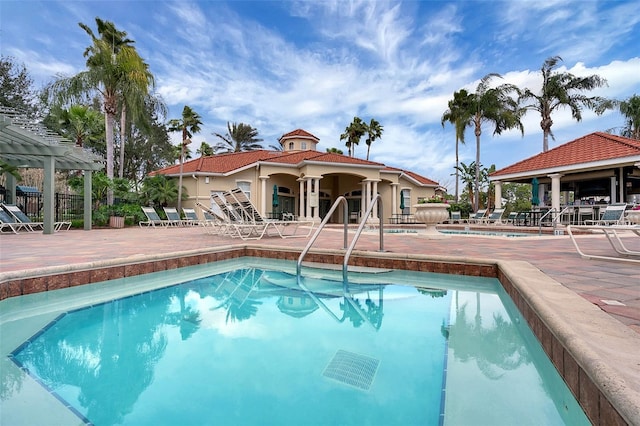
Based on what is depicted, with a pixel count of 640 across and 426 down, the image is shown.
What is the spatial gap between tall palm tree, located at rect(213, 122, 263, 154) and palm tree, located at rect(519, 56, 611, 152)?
89.7 ft

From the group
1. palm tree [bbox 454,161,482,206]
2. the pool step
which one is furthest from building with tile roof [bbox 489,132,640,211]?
palm tree [bbox 454,161,482,206]

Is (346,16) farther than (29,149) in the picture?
Yes

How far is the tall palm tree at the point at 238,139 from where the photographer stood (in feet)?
131

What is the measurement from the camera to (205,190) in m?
21.0

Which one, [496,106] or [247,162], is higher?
[496,106]

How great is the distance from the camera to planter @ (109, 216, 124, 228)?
15461 millimetres

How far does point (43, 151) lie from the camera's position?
37.1 ft

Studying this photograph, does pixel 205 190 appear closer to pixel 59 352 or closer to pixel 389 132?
pixel 59 352

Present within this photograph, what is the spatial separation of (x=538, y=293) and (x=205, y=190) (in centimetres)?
2037

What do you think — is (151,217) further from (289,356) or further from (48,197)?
(289,356)

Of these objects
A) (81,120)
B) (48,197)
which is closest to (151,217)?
(48,197)

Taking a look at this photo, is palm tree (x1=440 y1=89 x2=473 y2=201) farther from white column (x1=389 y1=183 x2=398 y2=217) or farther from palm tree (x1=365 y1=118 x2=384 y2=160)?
palm tree (x1=365 y1=118 x2=384 y2=160)

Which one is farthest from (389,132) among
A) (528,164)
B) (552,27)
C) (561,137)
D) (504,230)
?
(504,230)

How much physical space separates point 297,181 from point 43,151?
14309 millimetres
